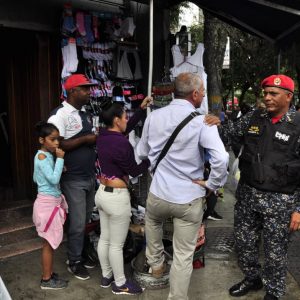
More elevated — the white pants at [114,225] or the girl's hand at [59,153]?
the girl's hand at [59,153]

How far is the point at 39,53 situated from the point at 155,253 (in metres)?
3.01

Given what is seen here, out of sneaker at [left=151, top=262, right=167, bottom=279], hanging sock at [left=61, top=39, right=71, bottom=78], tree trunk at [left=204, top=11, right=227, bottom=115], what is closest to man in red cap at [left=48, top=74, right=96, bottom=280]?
sneaker at [left=151, top=262, right=167, bottom=279]

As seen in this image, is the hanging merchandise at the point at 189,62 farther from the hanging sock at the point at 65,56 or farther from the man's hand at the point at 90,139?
the man's hand at the point at 90,139

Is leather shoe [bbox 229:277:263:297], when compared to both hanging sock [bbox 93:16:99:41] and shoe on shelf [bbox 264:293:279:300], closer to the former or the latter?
shoe on shelf [bbox 264:293:279:300]

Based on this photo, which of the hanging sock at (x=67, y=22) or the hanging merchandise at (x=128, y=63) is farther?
the hanging merchandise at (x=128, y=63)

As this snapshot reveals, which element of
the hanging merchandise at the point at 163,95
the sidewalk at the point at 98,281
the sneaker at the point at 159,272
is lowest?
the sidewalk at the point at 98,281

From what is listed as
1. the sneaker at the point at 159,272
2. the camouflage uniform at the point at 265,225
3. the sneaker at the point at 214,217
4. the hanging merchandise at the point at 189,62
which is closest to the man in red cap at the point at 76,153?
the sneaker at the point at 159,272

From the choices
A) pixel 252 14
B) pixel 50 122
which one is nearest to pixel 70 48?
pixel 50 122

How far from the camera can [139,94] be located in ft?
19.2

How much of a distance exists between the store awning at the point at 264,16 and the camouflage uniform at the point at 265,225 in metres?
1.33

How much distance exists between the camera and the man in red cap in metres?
3.67

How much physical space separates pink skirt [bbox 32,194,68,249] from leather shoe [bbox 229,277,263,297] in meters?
1.71

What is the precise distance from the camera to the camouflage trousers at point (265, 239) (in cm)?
327

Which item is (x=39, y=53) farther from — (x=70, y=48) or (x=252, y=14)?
(x=252, y=14)
